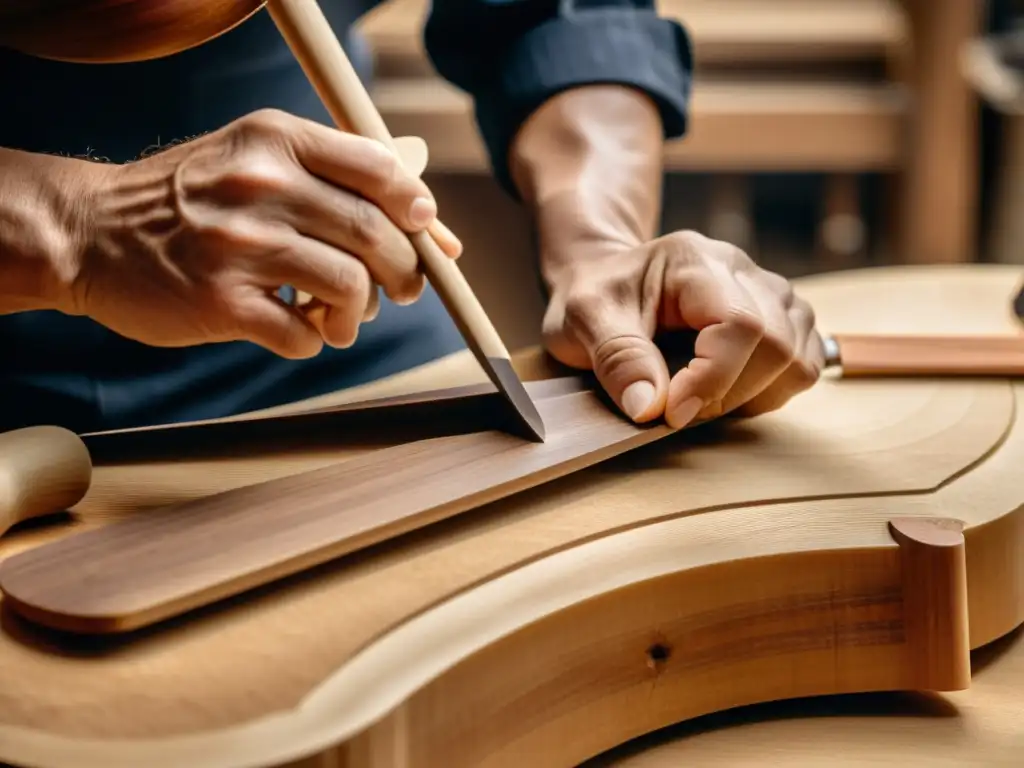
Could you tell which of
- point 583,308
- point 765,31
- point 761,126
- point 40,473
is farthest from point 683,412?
point 765,31

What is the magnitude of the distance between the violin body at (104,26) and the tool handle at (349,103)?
43 millimetres

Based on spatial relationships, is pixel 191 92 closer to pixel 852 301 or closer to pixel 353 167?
pixel 353 167

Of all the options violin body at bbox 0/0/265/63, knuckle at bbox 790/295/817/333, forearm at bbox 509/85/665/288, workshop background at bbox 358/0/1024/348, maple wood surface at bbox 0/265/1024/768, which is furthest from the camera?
workshop background at bbox 358/0/1024/348

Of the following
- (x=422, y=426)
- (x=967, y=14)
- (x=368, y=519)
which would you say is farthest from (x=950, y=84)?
(x=368, y=519)

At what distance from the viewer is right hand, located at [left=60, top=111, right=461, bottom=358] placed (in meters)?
0.63

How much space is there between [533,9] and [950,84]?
1192 millimetres

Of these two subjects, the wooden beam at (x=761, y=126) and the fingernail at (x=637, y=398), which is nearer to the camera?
the fingernail at (x=637, y=398)

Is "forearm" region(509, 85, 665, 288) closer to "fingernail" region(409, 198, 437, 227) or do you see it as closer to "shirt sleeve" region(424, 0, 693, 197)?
"shirt sleeve" region(424, 0, 693, 197)

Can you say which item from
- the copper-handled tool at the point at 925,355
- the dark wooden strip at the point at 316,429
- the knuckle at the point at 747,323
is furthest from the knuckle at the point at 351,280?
the copper-handled tool at the point at 925,355

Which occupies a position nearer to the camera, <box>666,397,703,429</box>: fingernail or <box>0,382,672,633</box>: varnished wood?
<box>0,382,672,633</box>: varnished wood

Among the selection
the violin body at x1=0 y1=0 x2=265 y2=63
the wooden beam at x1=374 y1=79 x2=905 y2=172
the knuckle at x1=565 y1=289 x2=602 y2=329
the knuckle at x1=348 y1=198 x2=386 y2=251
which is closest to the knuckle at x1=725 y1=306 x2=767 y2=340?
the knuckle at x1=565 y1=289 x2=602 y2=329

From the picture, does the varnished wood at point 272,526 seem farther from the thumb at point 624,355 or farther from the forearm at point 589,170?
the forearm at point 589,170

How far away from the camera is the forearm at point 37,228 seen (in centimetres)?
63

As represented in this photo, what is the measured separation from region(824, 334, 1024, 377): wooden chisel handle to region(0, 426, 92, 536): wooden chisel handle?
53 cm
